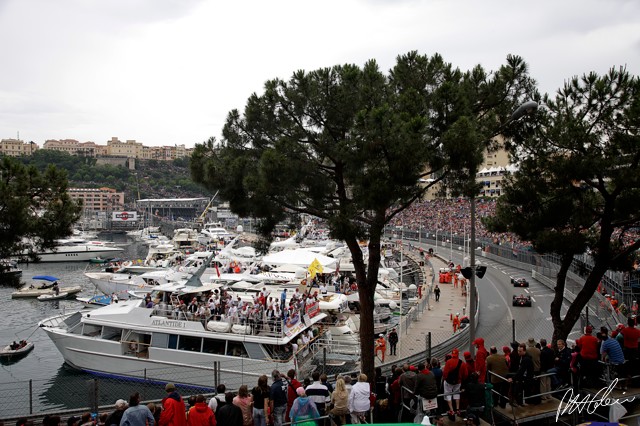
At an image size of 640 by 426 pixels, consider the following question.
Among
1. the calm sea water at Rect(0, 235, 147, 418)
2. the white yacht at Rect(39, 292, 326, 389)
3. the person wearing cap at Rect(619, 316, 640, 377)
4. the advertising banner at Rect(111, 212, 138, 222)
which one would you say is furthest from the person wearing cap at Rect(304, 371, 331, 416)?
A: the advertising banner at Rect(111, 212, 138, 222)

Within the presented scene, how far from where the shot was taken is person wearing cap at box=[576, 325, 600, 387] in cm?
993

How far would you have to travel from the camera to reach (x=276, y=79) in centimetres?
1337

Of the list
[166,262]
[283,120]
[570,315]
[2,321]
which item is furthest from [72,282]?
[570,315]

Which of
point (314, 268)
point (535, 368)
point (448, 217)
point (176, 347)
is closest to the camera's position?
point (535, 368)

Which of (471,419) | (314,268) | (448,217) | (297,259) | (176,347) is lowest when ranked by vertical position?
(176,347)

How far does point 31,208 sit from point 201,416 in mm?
10423

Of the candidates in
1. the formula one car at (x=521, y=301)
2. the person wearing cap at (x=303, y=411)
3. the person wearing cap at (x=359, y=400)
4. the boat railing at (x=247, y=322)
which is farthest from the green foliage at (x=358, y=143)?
the formula one car at (x=521, y=301)

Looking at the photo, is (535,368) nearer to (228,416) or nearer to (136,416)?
(228,416)

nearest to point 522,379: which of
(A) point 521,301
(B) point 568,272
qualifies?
(A) point 521,301

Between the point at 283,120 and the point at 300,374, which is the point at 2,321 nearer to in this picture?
the point at 300,374

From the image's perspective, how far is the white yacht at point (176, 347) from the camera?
61.3 ft

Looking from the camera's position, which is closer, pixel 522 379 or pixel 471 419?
pixel 471 419

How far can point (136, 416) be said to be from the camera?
306 inches

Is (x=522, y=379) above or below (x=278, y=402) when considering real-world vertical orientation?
above
